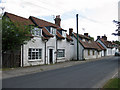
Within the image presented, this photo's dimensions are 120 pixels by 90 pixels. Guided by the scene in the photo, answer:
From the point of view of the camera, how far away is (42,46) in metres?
19.7

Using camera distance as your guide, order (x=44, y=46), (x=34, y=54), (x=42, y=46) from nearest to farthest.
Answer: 1. (x=34, y=54)
2. (x=42, y=46)
3. (x=44, y=46)

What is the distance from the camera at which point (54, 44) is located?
72.8ft

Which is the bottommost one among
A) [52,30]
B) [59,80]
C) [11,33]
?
[59,80]

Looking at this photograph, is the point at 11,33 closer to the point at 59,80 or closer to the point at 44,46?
the point at 44,46

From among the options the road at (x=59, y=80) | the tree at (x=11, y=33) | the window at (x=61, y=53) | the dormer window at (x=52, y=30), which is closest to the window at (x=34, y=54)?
the tree at (x=11, y=33)

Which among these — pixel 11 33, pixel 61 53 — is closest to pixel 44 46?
pixel 61 53

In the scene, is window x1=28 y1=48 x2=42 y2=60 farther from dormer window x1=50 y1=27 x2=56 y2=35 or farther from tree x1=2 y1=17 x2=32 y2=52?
dormer window x1=50 y1=27 x2=56 y2=35

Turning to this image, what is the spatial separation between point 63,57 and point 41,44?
653 cm

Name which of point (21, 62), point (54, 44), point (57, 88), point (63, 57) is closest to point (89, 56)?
point (63, 57)

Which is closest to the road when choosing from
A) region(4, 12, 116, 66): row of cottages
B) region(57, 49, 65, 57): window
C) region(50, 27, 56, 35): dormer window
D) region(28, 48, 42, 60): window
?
region(4, 12, 116, 66): row of cottages

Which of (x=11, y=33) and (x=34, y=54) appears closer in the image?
(x=11, y=33)

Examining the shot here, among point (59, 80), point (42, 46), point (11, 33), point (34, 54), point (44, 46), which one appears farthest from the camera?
point (44, 46)

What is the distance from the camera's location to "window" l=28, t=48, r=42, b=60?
17.8 m

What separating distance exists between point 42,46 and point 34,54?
6.31 ft
